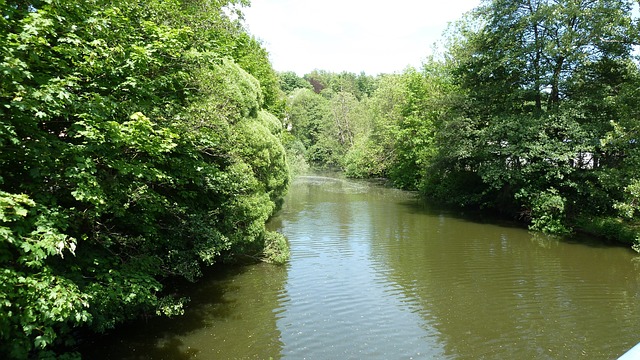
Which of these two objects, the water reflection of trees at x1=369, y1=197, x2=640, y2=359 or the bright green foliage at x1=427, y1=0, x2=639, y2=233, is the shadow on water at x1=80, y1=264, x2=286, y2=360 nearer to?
the water reflection of trees at x1=369, y1=197, x2=640, y2=359

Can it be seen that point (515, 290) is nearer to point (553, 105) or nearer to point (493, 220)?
point (493, 220)

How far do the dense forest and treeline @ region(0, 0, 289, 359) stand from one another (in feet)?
0.13

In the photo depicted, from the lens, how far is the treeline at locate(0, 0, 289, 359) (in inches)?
179

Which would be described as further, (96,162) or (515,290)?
(515,290)

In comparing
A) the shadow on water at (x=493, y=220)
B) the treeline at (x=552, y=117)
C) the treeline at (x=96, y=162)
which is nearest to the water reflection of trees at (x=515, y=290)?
the shadow on water at (x=493, y=220)

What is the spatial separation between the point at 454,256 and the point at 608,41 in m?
11.2

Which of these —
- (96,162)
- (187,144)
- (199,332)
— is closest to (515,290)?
(199,332)

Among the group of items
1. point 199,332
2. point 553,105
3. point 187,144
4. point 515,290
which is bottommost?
point 199,332

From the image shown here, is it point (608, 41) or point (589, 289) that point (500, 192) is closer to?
point (608, 41)

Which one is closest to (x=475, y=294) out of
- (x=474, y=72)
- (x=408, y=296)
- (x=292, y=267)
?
(x=408, y=296)

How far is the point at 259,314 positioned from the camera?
9422 mm

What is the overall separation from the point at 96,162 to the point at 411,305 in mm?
7855

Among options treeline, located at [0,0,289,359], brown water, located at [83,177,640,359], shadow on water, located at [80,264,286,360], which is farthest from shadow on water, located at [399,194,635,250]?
treeline, located at [0,0,289,359]

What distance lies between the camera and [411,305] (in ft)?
33.1
